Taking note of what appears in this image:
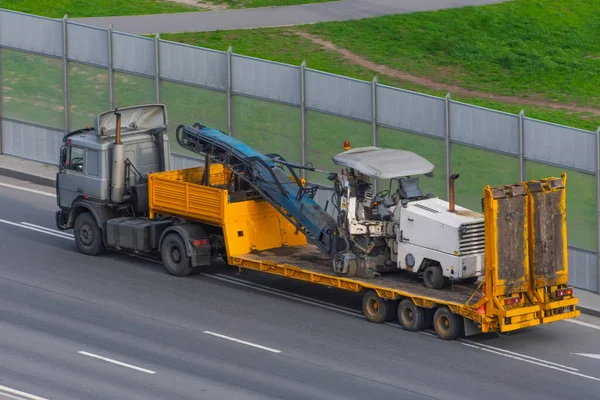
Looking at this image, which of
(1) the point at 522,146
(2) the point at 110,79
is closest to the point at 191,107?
(2) the point at 110,79

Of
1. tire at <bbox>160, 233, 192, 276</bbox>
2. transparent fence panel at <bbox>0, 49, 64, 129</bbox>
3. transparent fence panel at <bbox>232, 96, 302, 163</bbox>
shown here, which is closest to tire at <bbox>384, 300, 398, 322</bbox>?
tire at <bbox>160, 233, 192, 276</bbox>

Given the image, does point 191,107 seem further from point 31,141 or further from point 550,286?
point 550,286

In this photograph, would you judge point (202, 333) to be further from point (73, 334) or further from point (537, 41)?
point (537, 41)

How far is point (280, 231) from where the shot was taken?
26.6 meters

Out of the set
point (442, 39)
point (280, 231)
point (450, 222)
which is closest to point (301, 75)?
point (280, 231)

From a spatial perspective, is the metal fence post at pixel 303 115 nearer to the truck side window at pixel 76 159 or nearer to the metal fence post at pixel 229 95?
the metal fence post at pixel 229 95

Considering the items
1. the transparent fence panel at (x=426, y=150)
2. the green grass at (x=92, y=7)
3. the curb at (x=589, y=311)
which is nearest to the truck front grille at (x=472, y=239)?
the curb at (x=589, y=311)

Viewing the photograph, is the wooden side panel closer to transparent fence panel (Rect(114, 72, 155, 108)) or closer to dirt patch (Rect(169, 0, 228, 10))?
transparent fence panel (Rect(114, 72, 155, 108))

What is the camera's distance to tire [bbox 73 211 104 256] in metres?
28.1

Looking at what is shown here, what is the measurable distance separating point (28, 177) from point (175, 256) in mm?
8418

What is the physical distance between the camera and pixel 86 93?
34.5 metres

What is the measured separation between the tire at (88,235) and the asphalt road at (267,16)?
14009 mm

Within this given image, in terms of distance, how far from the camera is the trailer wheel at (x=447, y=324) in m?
23.1

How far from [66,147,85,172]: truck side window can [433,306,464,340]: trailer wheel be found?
28.3 feet
